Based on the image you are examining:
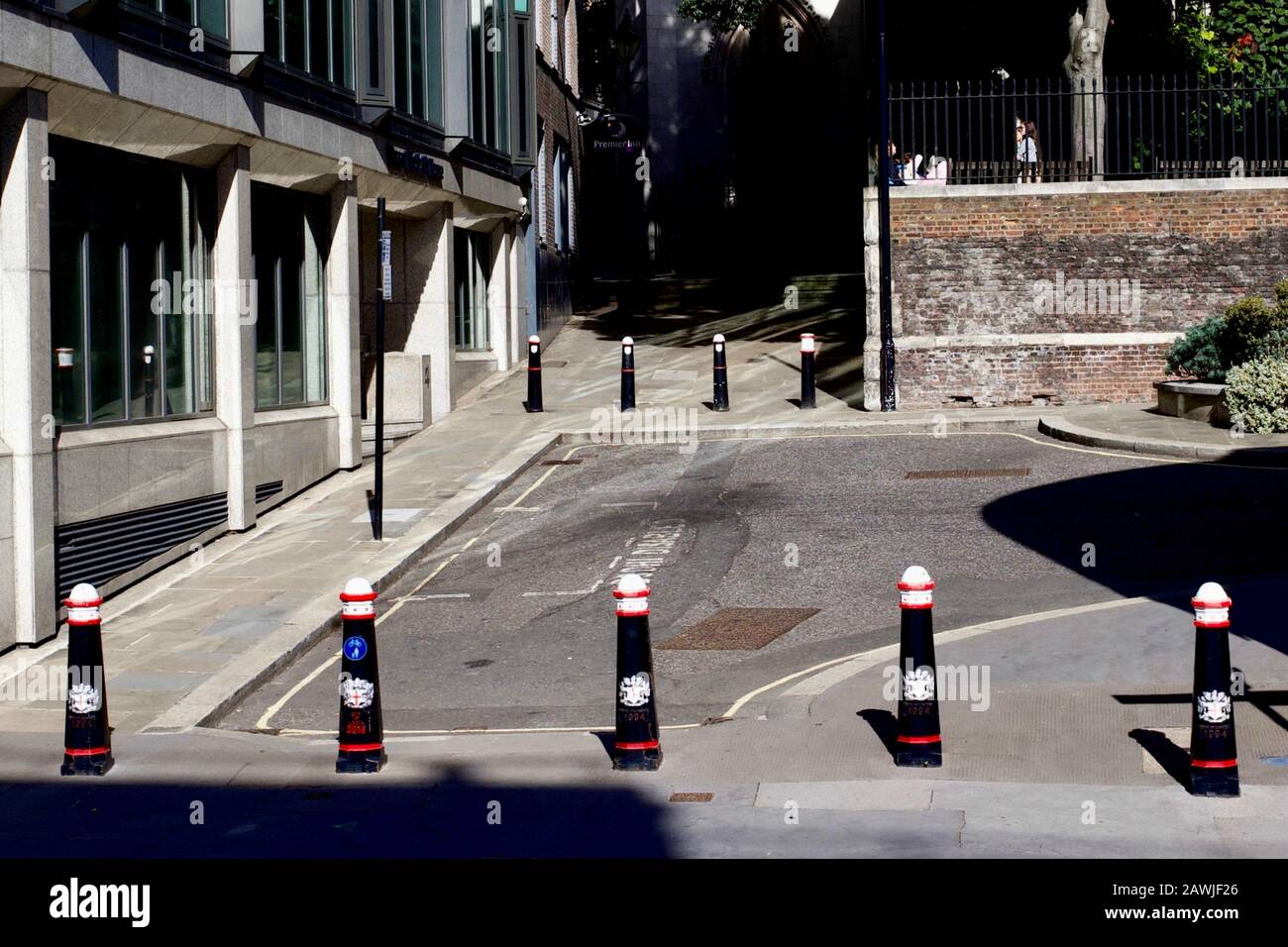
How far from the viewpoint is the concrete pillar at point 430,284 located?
24859mm

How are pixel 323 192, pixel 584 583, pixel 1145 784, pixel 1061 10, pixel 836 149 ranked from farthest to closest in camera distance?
pixel 836 149
pixel 1061 10
pixel 323 192
pixel 584 583
pixel 1145 784

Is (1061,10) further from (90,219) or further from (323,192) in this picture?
(90,219)

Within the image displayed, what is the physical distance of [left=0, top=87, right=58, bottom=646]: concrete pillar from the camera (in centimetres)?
1244

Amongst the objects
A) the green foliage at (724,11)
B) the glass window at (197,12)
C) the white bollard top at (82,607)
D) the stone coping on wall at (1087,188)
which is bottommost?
the white bollard top at (82,607)

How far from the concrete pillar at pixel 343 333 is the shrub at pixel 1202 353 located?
36.0ft

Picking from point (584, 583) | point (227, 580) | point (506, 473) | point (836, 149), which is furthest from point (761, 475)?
point (836, 149)

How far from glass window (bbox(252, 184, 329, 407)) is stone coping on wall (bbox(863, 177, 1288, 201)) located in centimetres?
806

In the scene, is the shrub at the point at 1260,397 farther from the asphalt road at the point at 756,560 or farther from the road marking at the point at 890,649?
the road marking at the point at 890,649

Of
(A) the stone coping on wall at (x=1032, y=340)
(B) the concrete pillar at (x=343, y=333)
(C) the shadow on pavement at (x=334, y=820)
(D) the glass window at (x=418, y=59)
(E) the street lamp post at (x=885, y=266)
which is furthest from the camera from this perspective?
(A) the stone coping on wall at (x=1032, y=340)

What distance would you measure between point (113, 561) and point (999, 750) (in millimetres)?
9016

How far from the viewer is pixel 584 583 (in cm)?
1385

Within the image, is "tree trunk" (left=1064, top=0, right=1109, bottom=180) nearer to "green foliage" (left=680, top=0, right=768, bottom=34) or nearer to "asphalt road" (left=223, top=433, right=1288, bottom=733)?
"asphalt road" (left=223, top=433, right=1288, bottom=733)

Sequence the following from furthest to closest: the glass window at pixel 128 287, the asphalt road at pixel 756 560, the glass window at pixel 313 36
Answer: the glass window at pixel 313 36 < the glass window at pixel 128 287 < the asphalt road at pixel 756 560

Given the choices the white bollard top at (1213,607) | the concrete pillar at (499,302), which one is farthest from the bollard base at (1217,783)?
the concrete pillar at (499,302)
